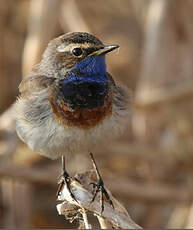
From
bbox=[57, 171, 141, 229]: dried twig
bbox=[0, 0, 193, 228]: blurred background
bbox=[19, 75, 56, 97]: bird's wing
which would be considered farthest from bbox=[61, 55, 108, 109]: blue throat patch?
bbox=[0, 0, 193, 228]: blurred background

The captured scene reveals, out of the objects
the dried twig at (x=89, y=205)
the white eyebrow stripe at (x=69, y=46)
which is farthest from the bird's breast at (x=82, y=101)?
the dried twig at (x=89, y=205)

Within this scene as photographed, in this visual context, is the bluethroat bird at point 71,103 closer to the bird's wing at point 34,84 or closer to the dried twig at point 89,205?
the bird's wing at point 34,84

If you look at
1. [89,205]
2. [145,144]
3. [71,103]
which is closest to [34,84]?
[71,103]

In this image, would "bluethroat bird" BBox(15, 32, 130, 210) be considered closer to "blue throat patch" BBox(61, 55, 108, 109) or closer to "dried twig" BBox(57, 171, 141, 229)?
"blue throat patch" BBox(61, 55, 108, 109)

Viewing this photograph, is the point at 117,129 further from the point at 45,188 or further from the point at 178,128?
the point at 45,188

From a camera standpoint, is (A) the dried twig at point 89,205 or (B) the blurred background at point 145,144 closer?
(A) the dried twig at point 89,205

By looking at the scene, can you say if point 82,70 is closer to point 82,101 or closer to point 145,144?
point 82,101

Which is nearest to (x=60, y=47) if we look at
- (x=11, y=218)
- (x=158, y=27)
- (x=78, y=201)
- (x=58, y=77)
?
(x=58, y=77)
